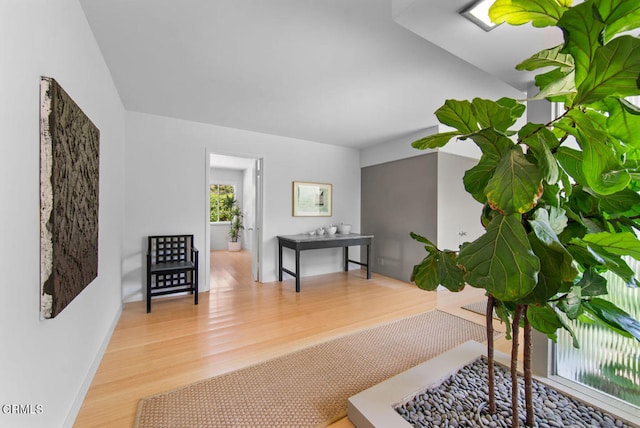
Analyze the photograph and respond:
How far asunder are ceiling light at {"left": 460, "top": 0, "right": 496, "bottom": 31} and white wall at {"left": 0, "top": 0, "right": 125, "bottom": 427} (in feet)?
6.51

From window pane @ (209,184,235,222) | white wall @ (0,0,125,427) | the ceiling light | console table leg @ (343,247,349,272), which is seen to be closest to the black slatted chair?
white wall @ (0,0,125,427)

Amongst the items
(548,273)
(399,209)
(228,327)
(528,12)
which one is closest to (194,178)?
(228,327)

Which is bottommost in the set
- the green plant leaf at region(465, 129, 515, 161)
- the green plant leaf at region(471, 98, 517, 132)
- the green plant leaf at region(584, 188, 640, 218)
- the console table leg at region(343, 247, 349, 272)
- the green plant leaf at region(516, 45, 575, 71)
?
the console table leg at region(343, 247, 349, 272)

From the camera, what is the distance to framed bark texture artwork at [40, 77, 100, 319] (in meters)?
1.16

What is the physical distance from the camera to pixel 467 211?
14.7ft

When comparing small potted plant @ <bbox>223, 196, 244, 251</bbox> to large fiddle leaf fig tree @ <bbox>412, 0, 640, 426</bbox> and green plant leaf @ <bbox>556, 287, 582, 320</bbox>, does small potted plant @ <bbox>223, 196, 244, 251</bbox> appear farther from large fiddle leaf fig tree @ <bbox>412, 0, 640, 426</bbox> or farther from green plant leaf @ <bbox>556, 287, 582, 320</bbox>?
green plant leaf @ <bbox>556, 287, 582, 320</bbox>

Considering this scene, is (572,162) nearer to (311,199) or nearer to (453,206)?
(453,206)

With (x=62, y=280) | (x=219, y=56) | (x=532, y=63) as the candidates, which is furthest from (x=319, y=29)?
(x=62, y=280)

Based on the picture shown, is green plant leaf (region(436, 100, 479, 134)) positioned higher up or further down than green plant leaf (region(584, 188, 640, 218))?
higher up

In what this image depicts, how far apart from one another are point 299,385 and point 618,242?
1823 mm

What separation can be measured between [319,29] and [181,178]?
2.84 meters

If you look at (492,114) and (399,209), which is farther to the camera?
(399,209)

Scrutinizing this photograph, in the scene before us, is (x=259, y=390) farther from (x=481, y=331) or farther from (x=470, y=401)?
(x=481, y=331)

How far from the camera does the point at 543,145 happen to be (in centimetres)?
75
